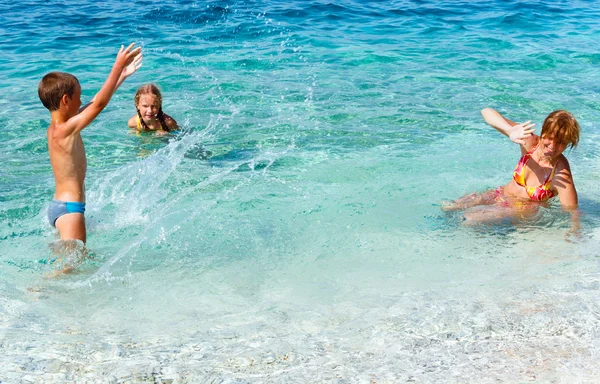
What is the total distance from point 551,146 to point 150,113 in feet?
15.0

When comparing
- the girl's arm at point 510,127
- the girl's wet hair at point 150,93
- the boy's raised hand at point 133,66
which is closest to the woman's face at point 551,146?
the girl's arm at point 510,127

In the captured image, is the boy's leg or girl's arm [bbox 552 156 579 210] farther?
girl's arm [bbox 552 156 579 210]

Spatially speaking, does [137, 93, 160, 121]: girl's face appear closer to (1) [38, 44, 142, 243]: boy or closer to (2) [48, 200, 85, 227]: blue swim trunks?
(1) [38, 44, 142, 243]: boy

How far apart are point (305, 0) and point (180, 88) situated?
810cm

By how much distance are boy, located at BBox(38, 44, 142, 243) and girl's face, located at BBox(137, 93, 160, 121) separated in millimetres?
2676

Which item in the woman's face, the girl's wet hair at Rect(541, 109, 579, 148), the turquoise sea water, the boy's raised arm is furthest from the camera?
the woman's face

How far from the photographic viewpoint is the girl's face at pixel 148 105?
7602 mm

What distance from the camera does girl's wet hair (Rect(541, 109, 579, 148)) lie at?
498 centimetres

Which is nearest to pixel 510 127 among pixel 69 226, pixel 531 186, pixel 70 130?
pixel 531 186

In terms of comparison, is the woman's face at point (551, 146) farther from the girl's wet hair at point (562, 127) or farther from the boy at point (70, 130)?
the boy at point (70, 130)

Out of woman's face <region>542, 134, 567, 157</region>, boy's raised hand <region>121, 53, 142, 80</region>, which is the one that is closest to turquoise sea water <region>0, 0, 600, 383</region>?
woman's face <region>542, 134, 567, 157</region>

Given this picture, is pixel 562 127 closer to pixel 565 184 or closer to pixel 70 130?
pixel 565 184

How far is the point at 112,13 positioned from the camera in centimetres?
1612

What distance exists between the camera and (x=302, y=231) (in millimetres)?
5621
